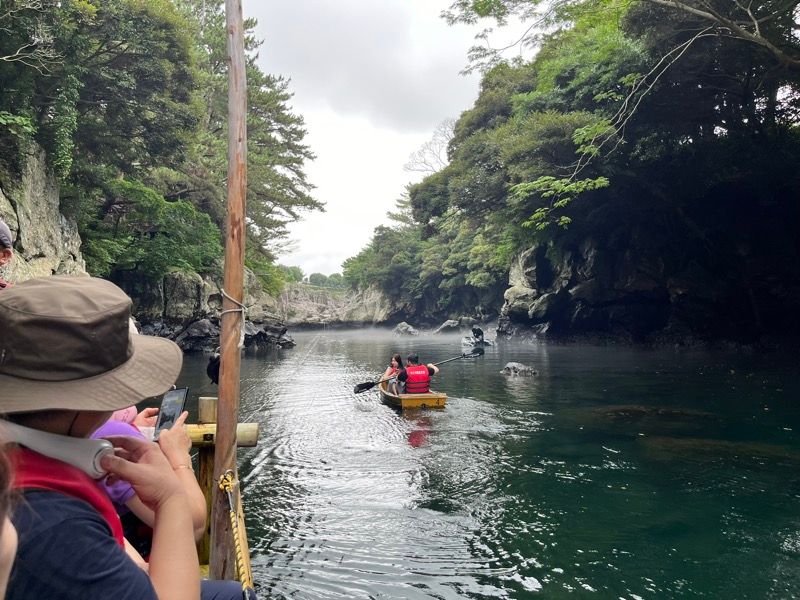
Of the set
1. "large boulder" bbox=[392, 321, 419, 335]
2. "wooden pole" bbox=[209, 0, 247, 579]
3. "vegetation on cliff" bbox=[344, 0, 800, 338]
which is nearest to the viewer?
"wooden pole" bbox=[209, 0, 247, 579]

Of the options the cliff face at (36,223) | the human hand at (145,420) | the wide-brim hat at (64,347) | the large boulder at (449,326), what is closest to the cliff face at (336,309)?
the large boulder at (449,326)

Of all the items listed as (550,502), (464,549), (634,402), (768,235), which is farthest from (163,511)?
(768,235)

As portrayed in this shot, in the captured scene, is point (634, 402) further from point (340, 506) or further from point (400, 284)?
point (400, 284)

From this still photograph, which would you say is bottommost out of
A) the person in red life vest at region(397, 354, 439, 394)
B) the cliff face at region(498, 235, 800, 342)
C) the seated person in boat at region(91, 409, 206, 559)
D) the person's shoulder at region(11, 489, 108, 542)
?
the person in red life vest at region(397, 354, 439, 394)

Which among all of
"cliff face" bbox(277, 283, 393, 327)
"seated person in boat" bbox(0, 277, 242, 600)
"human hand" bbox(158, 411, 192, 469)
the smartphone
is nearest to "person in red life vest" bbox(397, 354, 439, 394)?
the smartphone

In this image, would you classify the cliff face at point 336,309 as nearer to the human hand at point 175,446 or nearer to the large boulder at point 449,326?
the large boulder at point 449,326

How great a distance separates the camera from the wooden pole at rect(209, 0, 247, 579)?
3.64 metres

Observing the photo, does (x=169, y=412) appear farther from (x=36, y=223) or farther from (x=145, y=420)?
(x=36, y=223)

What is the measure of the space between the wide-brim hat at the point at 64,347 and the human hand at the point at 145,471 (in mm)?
199

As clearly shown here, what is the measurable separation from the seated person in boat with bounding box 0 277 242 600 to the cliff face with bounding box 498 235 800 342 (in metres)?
25.9

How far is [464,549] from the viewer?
5164 mm

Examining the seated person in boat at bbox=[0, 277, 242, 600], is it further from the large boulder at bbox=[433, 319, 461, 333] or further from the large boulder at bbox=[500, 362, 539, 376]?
the large boulder at bbox=[433, 319, 461, 333]

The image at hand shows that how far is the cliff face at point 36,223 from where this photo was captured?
14.0 metres

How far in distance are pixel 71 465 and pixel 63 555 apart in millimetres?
231
